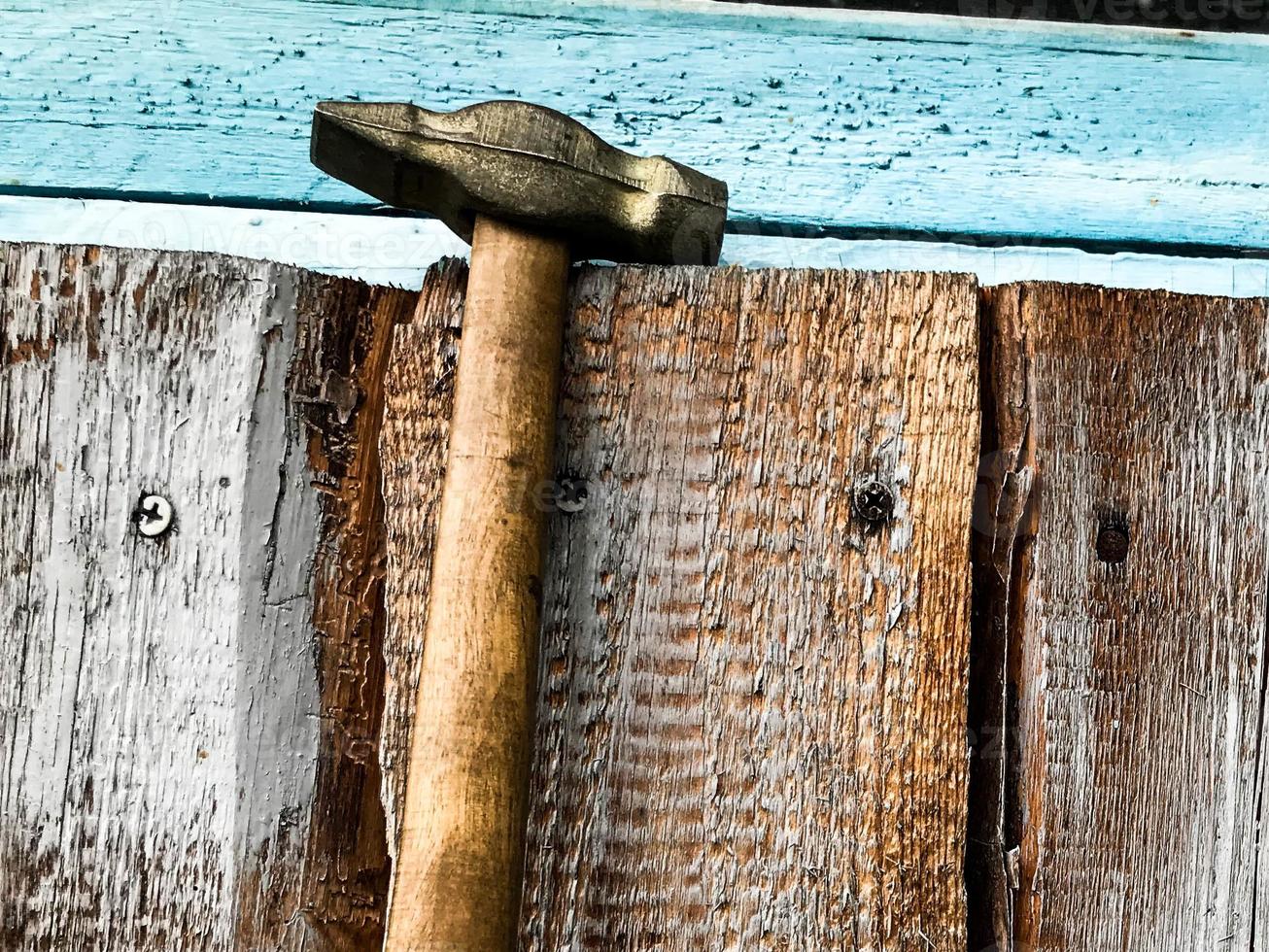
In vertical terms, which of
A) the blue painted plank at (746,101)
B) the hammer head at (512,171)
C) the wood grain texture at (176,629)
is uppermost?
the blue painted plank at (746,101)

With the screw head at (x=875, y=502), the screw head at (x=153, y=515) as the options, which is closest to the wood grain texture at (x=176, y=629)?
the screw head at (x=153, y=515)

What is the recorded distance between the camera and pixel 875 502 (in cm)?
67

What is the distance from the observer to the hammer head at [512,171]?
651 mm

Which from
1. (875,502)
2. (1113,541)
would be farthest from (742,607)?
(1113,541)

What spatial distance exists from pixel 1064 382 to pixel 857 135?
331 millimetres

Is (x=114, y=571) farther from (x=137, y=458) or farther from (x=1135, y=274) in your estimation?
(x=1135, y=274)

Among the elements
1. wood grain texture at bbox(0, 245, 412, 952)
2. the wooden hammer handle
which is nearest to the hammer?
the wooden hammer handle

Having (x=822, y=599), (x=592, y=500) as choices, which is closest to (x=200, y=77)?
(x=592, y=500)

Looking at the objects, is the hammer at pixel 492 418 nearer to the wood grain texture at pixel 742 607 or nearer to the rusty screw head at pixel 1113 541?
the wood grain texture at pixel 742 607

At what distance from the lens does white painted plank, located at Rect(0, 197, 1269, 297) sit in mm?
856

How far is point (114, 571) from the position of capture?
658 mm

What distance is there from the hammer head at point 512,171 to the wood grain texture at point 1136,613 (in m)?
0.24

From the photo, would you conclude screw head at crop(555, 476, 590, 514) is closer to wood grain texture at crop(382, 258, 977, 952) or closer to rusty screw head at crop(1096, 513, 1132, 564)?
wood grain texture at crop(382, 258, 977, 952)

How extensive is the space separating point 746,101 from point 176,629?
0.63 metres
